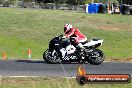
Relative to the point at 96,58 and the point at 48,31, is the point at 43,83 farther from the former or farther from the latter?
the point at 48,31

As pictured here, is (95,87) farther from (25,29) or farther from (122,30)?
(122,30)

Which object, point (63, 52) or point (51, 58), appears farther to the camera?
point (63, 52)

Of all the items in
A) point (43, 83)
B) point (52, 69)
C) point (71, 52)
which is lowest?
point (52, 69)

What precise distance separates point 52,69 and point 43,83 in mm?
4436

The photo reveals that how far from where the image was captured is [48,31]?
39438 mm

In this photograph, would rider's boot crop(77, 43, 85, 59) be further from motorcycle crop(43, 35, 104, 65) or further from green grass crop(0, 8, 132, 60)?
green grass crop(0, 8, 132, 60)

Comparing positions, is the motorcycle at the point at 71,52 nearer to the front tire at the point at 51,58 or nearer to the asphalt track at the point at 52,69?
the front tire at the point at 51,58

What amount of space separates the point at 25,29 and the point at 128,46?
9116 mm

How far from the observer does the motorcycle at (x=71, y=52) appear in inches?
832

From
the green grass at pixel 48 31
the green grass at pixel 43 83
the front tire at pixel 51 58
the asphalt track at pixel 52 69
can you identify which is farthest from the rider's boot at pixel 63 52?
the green grass at pixel 48 31

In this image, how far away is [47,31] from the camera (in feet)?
129

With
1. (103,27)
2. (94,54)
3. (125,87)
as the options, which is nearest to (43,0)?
(103,27)

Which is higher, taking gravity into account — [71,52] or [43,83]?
[43,83]

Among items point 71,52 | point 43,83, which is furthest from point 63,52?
point 43,83
